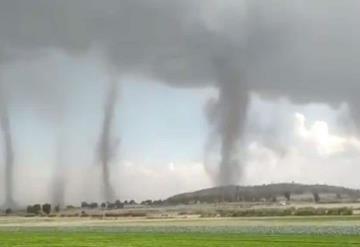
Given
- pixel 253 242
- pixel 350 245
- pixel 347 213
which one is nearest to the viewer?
pixel 350 245

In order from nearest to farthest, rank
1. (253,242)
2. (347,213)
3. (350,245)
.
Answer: (350,245)
(253,242)
(347,213)

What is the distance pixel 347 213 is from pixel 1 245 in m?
129

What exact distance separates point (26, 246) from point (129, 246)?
11283 mm

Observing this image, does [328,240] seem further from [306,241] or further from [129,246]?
[129,246]

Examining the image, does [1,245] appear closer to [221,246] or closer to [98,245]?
[98,245]

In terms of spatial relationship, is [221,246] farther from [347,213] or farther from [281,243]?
[347,213]

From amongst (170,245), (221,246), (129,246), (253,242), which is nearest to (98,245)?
(129,246)

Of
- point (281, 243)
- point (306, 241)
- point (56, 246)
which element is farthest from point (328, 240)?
point (56, 246)

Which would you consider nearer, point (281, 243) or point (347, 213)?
point (281, 243)

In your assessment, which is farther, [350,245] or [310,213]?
[310,213]

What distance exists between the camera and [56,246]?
64938 mm

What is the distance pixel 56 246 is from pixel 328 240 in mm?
31001

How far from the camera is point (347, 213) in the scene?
176125 millimetres

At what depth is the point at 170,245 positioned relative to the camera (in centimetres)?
6594
